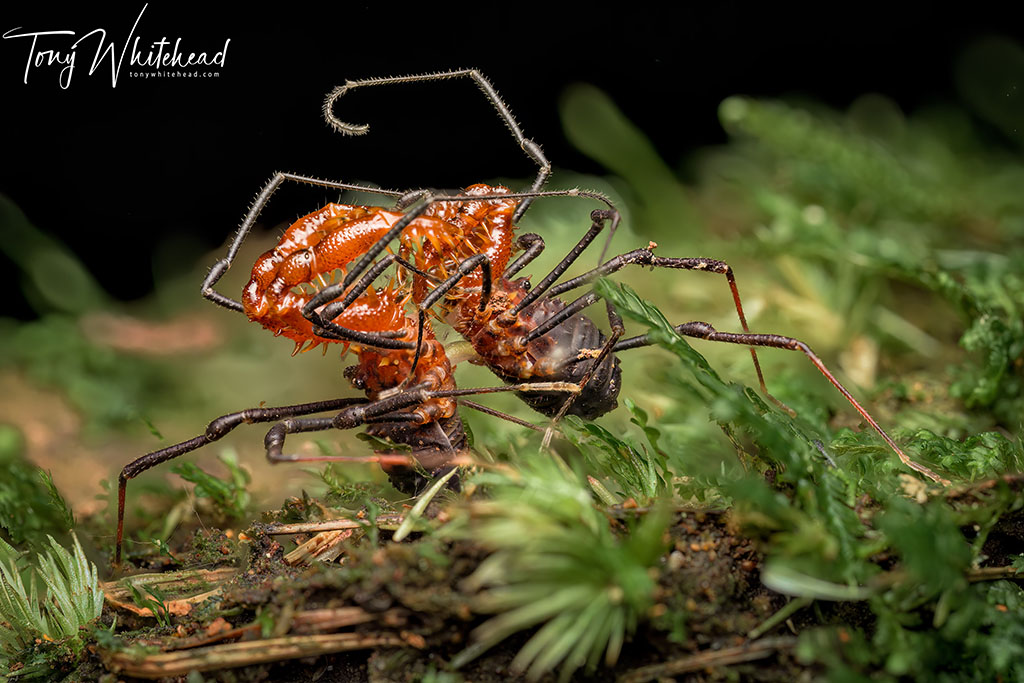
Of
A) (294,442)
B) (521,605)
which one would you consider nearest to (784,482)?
(521,605)

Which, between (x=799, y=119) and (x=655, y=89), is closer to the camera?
(x=799, y=119)

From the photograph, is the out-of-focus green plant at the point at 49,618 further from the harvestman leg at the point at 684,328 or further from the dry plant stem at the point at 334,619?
the harvestman leg at the point at 684,328

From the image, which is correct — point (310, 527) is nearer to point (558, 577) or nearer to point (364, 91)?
point (558, 577)

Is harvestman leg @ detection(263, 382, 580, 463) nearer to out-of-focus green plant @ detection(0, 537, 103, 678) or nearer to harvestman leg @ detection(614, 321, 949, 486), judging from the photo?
harvestman leg @ detection(614, 321, 949, 486)

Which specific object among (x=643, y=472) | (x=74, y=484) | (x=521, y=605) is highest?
(x=521, y=605)

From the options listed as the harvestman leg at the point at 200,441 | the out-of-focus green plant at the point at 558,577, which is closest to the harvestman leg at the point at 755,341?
the out-of-focus green plant at the point at 558,577

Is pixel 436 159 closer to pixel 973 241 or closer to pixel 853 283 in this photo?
pixel 853 283
